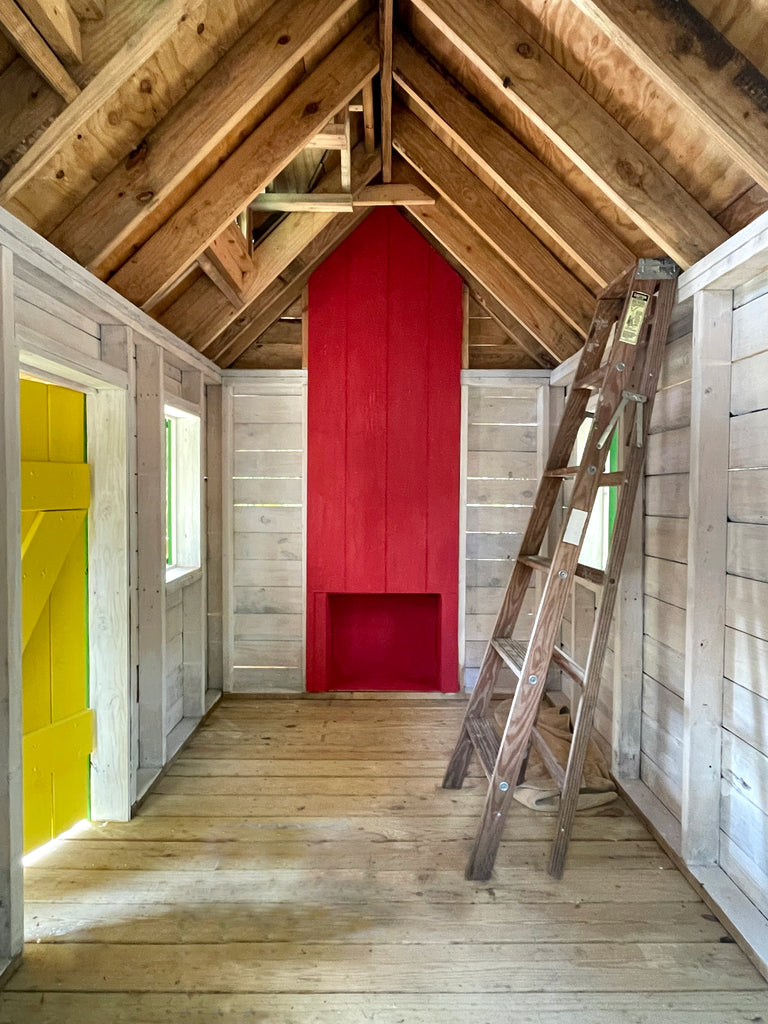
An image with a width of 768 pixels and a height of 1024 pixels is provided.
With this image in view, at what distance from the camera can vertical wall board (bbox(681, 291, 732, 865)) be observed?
186cm

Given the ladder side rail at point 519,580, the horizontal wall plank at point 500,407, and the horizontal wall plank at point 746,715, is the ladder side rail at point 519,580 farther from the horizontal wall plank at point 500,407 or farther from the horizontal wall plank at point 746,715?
the horizontal wall plank at point 500,407

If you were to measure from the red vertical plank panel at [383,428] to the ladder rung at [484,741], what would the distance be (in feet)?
3.99

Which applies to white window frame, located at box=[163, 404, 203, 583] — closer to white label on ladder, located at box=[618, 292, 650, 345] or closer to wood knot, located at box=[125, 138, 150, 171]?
wood knot, located at box=[125, 138, 150, 171]

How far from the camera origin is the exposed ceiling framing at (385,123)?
1372mm

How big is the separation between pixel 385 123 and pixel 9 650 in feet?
8.28

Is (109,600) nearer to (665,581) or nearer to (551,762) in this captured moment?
(551,762)

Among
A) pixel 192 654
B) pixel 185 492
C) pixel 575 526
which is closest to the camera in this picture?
pixel 575 526

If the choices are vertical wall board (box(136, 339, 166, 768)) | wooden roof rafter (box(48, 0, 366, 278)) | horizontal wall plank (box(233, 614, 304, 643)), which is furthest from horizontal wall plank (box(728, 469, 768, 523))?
horizontal wall plank (box(233, 614, 304, 643))

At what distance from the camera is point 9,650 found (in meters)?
1.55

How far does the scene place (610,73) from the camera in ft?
5.37

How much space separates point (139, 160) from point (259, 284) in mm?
1106

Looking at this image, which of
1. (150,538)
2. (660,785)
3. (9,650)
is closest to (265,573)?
(150,538)

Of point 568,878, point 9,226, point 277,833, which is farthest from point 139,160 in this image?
point 568,878

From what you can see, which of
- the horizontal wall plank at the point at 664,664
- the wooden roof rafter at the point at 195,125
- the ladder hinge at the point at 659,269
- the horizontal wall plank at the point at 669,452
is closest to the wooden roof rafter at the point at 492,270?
the horizontal wall plank at the point at 669,452
